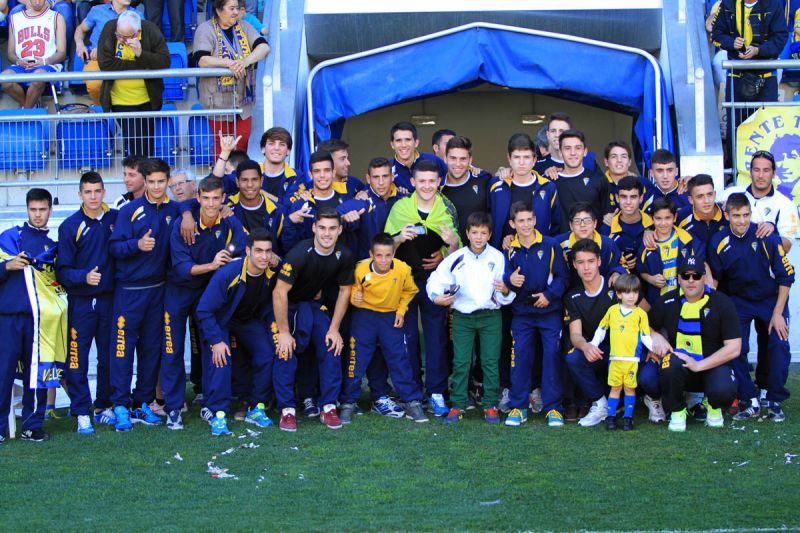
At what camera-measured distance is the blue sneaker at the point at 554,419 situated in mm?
7893

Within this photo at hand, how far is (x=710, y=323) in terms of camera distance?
7762mm

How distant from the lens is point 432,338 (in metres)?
8.38

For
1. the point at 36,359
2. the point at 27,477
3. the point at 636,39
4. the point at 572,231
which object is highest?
the point at 636,39

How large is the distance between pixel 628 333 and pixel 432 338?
141cm

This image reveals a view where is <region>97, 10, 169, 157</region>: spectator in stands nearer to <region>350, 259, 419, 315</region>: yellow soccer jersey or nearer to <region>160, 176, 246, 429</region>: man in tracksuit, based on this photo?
<region>160, 176, 246, 429</region>: man in tracksuit

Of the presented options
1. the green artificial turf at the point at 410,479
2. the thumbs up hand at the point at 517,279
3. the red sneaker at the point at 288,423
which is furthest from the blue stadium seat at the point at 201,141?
the thumbs up hand at the point at 517,279

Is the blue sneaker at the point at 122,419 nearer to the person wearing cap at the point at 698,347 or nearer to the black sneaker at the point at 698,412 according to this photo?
the person wearing cap at the point at 698,347

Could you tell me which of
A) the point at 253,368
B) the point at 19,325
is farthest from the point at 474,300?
the point at 19,325

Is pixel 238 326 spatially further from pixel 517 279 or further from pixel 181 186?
pixel 517 279

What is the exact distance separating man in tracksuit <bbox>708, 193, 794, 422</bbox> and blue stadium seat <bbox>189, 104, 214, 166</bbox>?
4412 mm

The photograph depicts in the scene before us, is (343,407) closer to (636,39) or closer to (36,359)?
(36,359)

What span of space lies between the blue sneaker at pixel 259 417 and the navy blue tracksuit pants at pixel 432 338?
1109 mm

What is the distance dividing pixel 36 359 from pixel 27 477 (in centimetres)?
107

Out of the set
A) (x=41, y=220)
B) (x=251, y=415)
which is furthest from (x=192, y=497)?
(x=41, y=220)
